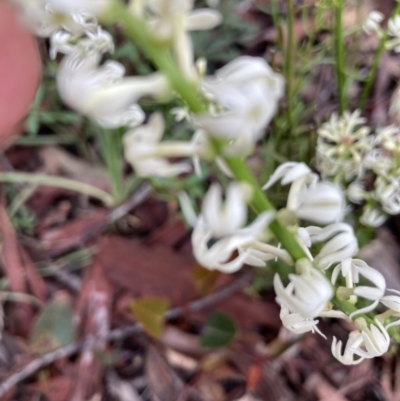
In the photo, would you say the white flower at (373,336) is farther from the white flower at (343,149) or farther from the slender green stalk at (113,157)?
the slender green stalk at (113,157)

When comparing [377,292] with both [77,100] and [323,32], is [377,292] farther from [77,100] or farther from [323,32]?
[323,32]

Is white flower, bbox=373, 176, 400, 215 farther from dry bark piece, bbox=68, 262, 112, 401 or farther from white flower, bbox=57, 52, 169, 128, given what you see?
dry bark piece, bbox=68, 262, 112, 401

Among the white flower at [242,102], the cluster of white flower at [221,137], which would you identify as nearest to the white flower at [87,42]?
the cluster of white flower at [221,137]

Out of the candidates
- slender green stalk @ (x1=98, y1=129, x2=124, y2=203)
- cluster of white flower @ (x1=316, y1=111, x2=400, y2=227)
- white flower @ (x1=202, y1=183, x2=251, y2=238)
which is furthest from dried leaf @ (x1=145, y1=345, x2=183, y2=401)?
white flower @ (x1=202, y1=183, x2=251, y2=238)

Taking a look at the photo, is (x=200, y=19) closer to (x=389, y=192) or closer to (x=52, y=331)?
(x=389, y=192)

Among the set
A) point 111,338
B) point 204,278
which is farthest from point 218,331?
point 111,338

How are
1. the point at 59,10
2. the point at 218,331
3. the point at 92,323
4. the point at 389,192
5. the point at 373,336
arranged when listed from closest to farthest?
the point at 59,10 < the point at 373,336 < the point at 389,192 < the point at 218,331 < the point at 92,323

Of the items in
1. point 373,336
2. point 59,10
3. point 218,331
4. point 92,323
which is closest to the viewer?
point 59,10
